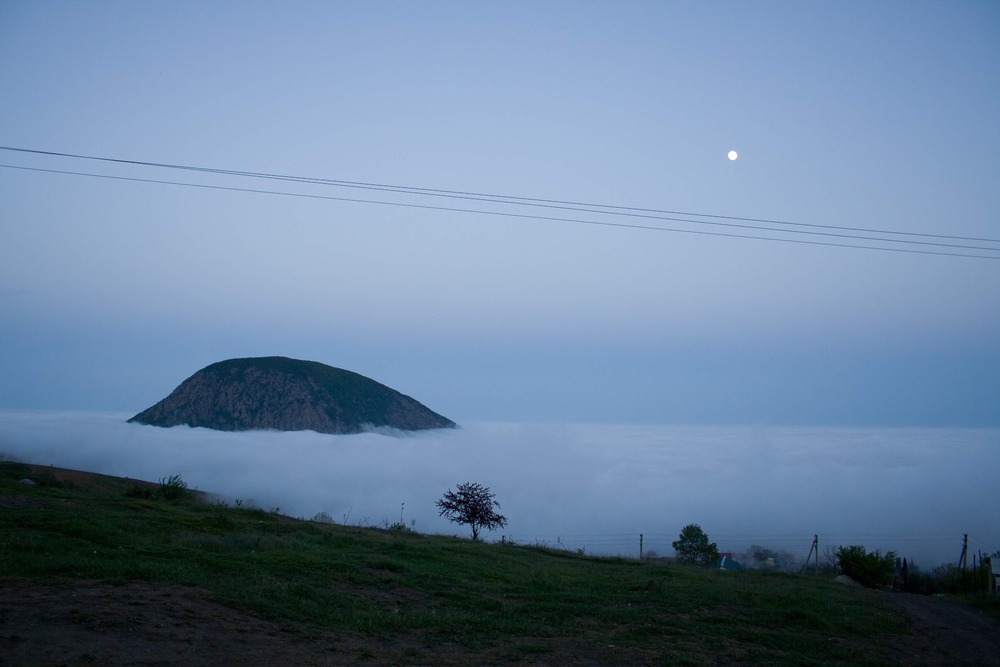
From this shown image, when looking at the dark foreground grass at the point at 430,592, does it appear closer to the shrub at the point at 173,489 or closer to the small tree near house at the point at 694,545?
the shrub at the point at 173,489

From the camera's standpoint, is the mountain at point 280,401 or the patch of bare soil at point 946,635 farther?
the mountain at point 280,401

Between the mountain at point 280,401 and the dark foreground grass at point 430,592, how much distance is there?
69305mm

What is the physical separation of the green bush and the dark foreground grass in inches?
519

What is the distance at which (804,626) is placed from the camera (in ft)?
42.9

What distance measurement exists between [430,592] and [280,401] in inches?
3192

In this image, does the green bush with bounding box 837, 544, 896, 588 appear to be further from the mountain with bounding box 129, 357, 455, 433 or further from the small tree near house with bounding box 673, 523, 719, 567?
the mountain with bounding box 129, 357, 455, 433

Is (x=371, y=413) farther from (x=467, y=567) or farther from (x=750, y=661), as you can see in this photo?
(x=750, y=661)

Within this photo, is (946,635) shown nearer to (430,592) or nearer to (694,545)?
(430,592)

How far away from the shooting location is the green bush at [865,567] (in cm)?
3164

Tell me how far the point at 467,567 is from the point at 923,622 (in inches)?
417

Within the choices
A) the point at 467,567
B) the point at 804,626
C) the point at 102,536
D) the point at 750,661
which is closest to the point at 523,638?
the point at 750,661

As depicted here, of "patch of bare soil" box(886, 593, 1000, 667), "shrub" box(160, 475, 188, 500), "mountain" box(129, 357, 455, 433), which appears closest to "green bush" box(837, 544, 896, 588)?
"patch of bare soil" box(886, 593, 1000, 667)

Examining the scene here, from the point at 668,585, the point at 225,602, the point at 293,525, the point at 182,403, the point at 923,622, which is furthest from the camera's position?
the point at 182,403

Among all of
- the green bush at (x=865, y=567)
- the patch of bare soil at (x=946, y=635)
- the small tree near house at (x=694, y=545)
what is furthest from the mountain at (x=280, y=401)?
the patch of bare soil at (x=946, y=635)
